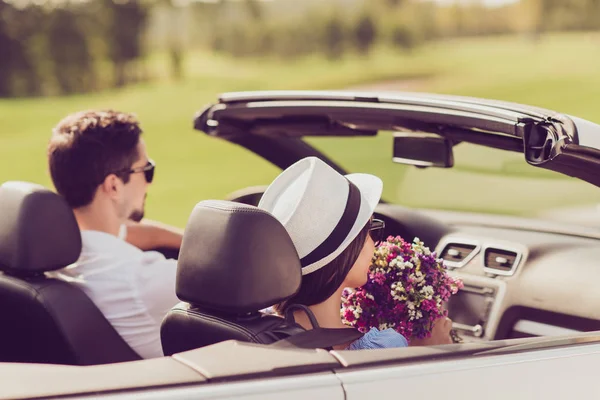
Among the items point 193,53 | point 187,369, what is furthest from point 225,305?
point 193,53

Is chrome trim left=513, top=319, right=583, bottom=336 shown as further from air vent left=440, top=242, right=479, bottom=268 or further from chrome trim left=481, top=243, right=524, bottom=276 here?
air vent left=440, top=242, right=479, bottom=268

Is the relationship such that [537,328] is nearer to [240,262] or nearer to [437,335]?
[437,335]

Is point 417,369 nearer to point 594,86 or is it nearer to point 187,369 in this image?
point 187,369

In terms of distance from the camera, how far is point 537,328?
3482 millimetres

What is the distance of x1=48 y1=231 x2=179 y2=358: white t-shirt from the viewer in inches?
124

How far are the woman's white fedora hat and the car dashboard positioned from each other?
3.87 feet

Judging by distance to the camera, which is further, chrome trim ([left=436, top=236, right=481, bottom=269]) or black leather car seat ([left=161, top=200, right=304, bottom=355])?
chrome trim ([left=436, top=236, right=481, bottom=269])

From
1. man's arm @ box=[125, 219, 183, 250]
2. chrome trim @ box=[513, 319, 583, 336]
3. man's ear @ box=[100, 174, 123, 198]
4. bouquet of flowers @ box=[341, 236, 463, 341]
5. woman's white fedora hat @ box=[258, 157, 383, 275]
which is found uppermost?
woman's white fedora hat @ box=[258, 157, 383, 275]

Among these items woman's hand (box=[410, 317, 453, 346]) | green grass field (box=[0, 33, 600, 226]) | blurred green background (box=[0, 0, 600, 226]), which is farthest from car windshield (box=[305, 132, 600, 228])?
blurred green background (box=[0, 0, 600, 226])

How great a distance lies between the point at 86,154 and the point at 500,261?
1717 mm

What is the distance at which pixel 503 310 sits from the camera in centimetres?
363

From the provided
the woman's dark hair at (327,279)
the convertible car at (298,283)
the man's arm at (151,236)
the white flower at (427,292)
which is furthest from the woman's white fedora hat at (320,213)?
the man's arm at (151,236)

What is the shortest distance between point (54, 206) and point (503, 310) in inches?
70.9

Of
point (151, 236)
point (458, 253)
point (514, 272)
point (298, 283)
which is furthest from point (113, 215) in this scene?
point (514, 272)
